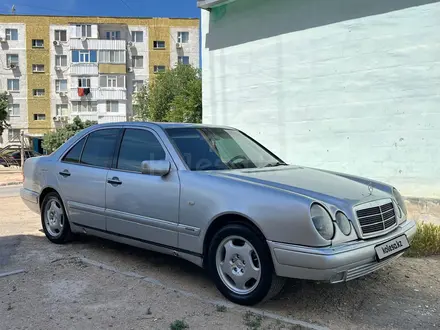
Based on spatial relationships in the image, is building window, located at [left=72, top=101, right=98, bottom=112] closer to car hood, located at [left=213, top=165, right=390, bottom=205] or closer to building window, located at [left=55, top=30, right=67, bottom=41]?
building window, located at [left=55, top=30, right=67, bottom=41]

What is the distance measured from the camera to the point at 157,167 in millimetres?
4293

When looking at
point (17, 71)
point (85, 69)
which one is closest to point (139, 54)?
point (85, 69)

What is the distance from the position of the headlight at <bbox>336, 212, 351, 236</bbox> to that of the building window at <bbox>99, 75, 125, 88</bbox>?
46.5 metres

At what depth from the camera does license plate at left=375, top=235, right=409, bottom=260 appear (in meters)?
3.63

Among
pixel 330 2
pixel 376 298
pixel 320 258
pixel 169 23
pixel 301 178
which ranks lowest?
pixel 376 298

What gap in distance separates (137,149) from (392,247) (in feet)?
9.02

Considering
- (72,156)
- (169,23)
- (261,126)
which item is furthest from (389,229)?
(169,23)

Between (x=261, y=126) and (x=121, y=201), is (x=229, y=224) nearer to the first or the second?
(x=121, y=201)

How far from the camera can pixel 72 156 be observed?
18.8 feet

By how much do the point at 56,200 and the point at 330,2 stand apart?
18.2 ft

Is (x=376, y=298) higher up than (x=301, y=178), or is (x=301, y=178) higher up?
(x=301, y=178)

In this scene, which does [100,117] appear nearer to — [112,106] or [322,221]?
[112,106]

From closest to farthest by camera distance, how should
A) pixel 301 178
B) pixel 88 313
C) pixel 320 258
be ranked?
pixel 320 258
pixel 88 313
pixel 301 178

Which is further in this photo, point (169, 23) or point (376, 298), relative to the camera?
point (169, 23)
